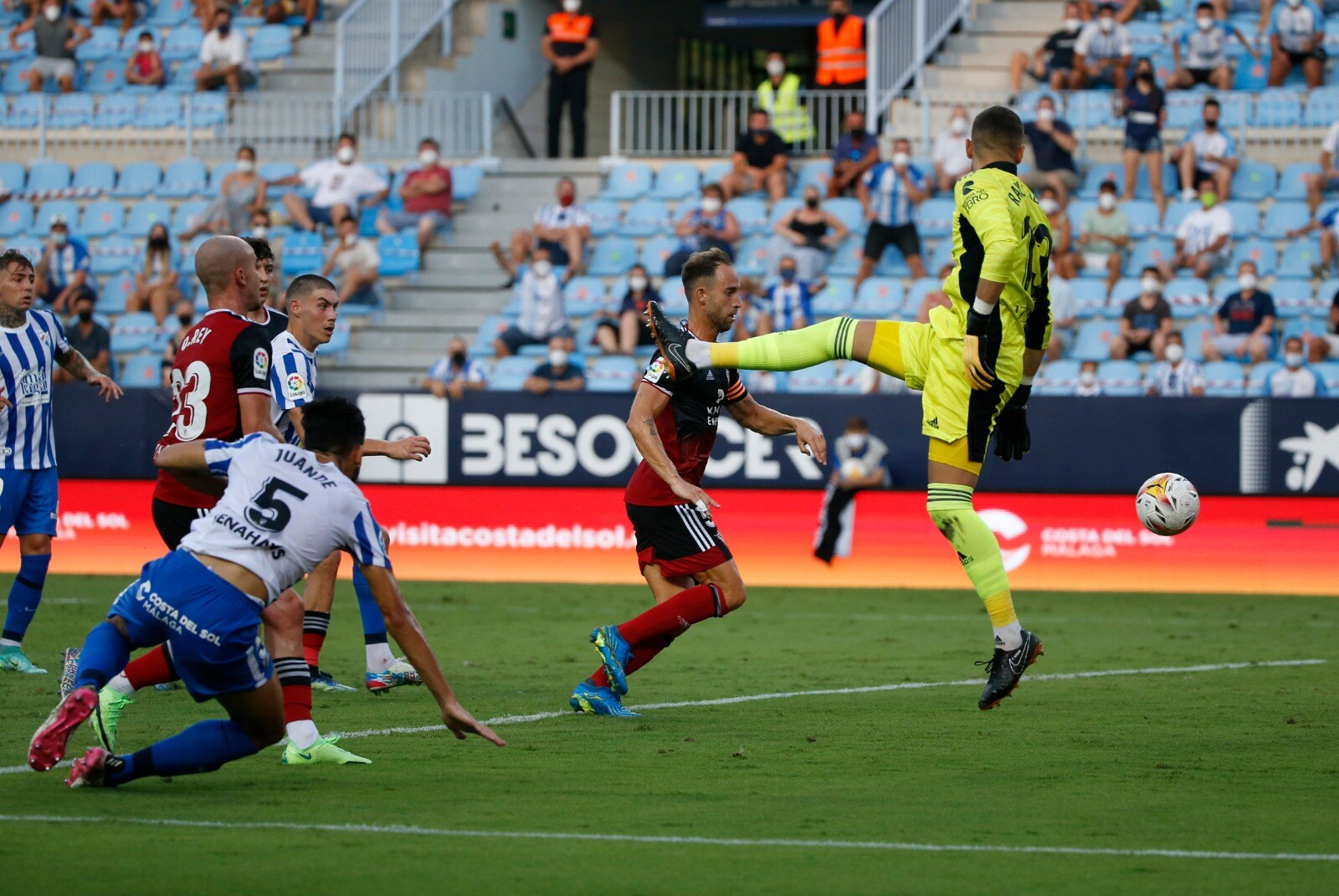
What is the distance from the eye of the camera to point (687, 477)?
28.4 ft

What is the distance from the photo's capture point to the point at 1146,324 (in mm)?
18188

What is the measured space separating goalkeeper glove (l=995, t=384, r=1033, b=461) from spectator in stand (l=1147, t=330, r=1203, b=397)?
9.44 m

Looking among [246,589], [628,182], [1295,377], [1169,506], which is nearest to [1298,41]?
[1295,377]

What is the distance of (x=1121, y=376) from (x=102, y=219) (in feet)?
43.0

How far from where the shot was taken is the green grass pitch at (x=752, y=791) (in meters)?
5.12

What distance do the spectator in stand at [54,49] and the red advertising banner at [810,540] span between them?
32.0 feet

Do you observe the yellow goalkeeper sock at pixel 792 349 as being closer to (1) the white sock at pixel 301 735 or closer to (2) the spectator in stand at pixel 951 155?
(1) the white sock at pixel 301 735

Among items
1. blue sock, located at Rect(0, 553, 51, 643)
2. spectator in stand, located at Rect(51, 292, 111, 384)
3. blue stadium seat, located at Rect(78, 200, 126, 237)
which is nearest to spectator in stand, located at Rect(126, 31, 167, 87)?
blue stadium seat, located at Rect(78, 200, 126, 237)

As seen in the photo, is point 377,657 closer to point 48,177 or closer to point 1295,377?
point 1295,377

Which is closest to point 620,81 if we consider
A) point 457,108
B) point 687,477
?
point 457,108

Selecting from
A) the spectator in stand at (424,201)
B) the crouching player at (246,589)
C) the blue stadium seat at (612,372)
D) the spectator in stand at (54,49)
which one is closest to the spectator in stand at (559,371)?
the blue stadium seat at (612,372)

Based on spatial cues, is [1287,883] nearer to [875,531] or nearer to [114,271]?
[875,531]

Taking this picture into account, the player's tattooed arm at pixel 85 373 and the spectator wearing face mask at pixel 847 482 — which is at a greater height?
the player's tattooed arm at pixel 85 373

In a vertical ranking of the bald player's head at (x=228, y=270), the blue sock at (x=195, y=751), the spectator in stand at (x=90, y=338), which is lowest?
the blue sock at (x=195, y=751)
